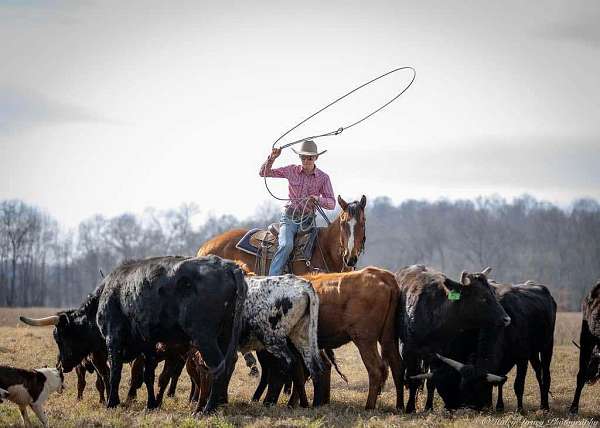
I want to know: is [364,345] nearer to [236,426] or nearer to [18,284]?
[236,426]

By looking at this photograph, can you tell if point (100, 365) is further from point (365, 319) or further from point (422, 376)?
point (422, 376)

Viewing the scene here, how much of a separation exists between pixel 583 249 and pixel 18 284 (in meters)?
58.4

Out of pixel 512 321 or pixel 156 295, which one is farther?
pixel 512 321

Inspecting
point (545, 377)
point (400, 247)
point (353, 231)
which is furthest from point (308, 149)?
point (400, 247)

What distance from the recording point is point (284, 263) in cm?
1380

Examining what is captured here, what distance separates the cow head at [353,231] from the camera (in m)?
12.9

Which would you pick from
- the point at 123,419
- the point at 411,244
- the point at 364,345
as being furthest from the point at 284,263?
the point at 411,244

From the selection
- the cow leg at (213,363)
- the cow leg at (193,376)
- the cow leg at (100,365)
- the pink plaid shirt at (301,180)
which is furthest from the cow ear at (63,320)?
the pink plaid shirt at (301,180)

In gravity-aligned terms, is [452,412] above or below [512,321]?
below

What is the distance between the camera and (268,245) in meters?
14.4

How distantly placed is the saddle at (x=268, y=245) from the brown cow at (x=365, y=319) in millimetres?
1967

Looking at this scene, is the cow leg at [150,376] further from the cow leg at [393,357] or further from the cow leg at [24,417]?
the cow leg at [393,357]

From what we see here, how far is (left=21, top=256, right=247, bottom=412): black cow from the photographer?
10414mm

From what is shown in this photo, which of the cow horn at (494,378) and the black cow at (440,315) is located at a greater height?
the black cow at (440,315)
